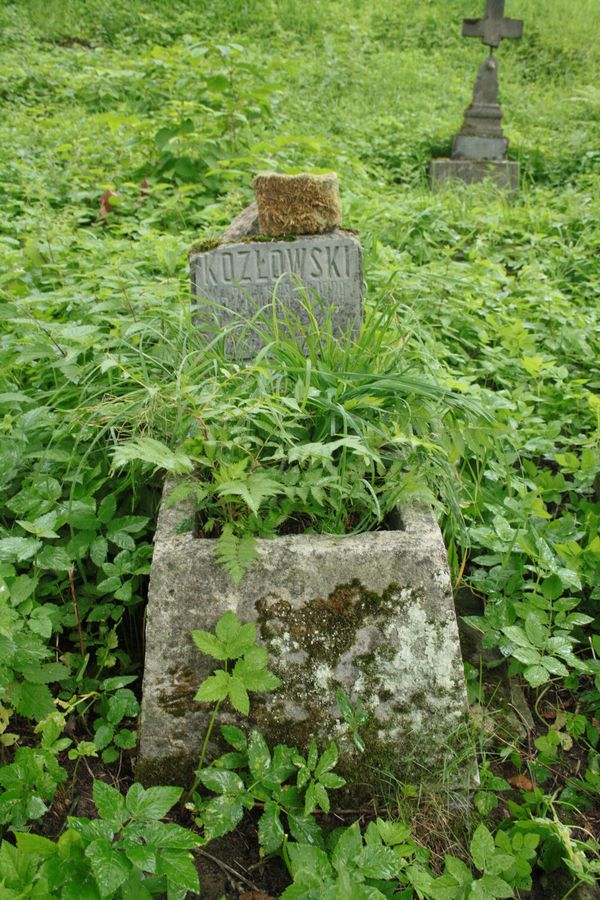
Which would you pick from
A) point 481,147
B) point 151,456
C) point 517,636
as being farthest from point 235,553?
point 481,147

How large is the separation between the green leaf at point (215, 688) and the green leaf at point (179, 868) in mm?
306

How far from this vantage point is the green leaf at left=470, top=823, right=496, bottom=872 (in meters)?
1.62

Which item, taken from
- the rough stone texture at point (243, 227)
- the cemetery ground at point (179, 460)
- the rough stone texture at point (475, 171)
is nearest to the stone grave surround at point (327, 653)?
the cemetery ground at point (179, 460)

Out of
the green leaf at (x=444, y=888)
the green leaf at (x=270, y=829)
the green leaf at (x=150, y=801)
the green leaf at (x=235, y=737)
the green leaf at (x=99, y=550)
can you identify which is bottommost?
the green leaf at (x=444, y=888)

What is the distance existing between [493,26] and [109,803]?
7.50 metres

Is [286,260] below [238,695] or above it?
above

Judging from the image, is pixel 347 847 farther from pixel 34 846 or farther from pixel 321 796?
pixel 34 846

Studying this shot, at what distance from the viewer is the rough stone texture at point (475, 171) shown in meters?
6.59

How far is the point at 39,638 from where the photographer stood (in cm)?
188

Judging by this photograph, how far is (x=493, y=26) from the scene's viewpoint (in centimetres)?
696

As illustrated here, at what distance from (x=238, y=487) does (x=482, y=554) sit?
1133 millimetres

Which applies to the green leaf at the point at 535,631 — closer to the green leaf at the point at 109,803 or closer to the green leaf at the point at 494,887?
the green leaf at the point at 494,887

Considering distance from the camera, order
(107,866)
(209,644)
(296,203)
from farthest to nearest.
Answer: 1. (296,203)
2. (209,644)
3. (107,866)

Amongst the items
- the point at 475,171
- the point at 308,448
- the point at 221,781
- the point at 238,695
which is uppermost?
the point at 308,448
